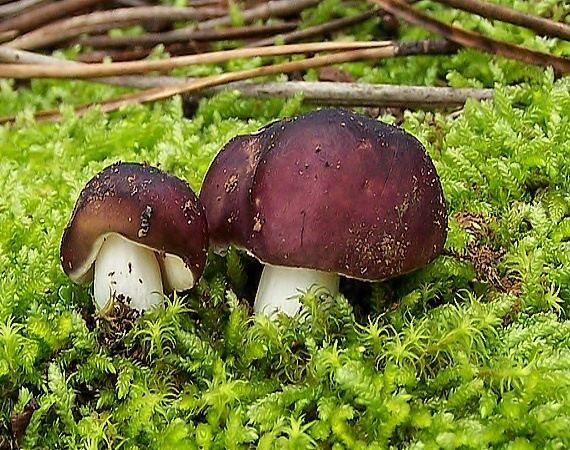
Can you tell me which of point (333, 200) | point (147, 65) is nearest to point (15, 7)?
point (147, 65)

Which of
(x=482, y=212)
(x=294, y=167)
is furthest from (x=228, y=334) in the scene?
(x=482, y=212)

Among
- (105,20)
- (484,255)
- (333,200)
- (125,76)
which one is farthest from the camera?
(105,20)

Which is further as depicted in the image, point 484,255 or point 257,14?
point 257,14

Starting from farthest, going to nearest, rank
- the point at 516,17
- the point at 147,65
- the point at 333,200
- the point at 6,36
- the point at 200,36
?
the point at 200,36, the point at 6,36, the point at 147,65, the point at 516,17, the point at 333,200

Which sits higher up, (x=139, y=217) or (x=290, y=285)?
(x=139, y=217)

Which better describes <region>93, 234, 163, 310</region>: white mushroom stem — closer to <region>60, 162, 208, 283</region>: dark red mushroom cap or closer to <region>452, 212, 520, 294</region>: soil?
<region>60, 162, 208, 283</region>: dark red mushroom cap

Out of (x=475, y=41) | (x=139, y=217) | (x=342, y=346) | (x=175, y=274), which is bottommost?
(x=342, y=346)

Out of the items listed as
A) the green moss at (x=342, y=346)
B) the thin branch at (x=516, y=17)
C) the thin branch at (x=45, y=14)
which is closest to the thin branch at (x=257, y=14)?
the thin branch at (x=45, y=14)

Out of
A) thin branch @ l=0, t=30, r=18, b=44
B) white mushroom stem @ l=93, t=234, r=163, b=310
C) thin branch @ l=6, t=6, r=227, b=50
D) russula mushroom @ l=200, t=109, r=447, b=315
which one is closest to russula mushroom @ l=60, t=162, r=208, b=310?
white mushroom stem @ l=93, t=234, r=163, b=310

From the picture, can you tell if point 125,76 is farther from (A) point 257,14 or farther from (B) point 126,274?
(B) point 126,274

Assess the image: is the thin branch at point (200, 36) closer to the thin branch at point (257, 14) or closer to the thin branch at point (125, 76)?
the thin branch at point (257, 14)
